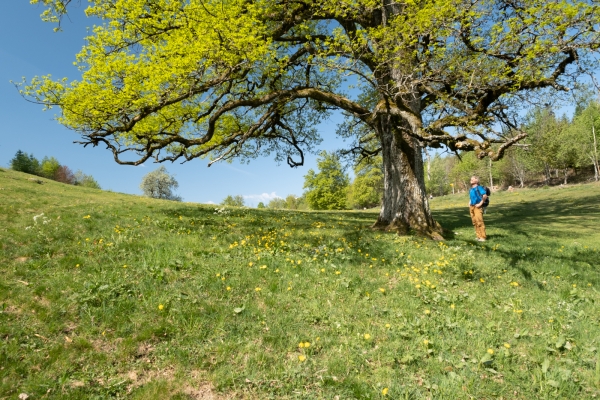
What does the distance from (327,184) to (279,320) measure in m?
46.5

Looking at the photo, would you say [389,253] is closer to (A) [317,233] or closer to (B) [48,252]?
(A) [317,233]

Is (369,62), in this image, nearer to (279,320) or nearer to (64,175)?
(279,320)

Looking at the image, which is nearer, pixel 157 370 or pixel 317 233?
pixel 157 370

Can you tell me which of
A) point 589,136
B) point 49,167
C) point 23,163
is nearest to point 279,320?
point 589,136

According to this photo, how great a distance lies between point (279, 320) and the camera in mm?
4797

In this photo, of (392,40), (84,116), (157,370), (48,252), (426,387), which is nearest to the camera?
(426,387)

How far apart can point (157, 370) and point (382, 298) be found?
12.9 ft

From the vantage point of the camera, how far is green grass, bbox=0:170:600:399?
3.59 meters

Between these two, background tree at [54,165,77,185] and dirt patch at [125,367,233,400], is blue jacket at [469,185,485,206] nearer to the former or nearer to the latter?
dirt patch at [125,367,233,400]

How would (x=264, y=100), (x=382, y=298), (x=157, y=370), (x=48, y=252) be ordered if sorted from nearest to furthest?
(x=157, y=370)
(x=382, y=298)
(x=48, y=252)
(x=264, y=100)

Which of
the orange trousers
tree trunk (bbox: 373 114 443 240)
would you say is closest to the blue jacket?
the orange trousers

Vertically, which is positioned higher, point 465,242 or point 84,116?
point 84,116

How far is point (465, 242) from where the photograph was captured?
35.1 ft

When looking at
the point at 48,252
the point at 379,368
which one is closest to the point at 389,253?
the point at 379,368
